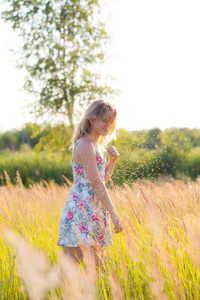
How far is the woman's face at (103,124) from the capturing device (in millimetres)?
2295

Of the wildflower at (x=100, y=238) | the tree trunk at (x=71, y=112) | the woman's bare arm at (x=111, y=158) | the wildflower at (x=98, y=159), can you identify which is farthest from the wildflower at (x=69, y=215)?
the tree trunk at (x=71, y=112)

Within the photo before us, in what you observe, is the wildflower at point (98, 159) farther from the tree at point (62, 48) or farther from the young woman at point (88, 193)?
the tree at point (62, 48)

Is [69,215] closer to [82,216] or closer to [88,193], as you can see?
[82,216]

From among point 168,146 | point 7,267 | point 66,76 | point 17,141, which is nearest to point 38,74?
point 66,76

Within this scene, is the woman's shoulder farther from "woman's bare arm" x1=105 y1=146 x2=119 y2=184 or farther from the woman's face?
"woman's bare arm" x1=105 y1=146 x2=119 y2=184

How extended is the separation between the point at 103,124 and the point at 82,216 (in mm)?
677

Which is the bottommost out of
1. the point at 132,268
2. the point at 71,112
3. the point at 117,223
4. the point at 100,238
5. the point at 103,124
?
the point at 132,268

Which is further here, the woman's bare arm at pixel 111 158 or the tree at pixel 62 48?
the tree at pixel 62 48

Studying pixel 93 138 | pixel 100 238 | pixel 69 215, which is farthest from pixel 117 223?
pixel 93 138

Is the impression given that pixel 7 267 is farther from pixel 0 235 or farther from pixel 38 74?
pixel 38 74

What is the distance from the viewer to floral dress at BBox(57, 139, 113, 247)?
218 cm

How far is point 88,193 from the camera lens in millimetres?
2232

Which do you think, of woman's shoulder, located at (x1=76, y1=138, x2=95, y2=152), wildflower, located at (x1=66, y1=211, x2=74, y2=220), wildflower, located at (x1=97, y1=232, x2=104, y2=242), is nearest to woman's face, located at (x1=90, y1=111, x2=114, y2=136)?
woman's shoulder, located at (x1=76, y1=138, x2=95, y2=152)

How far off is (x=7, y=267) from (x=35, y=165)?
879 centimetres
